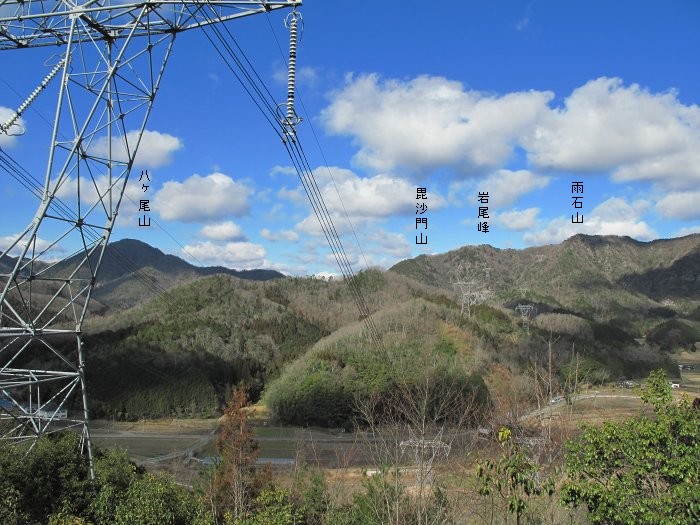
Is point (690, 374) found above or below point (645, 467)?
below

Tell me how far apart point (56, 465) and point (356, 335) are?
182 feet

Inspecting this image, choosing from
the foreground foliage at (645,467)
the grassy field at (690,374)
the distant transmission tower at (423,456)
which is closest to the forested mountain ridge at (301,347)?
the grassy field at (690,374)

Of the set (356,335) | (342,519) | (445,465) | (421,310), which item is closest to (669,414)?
(342,519)

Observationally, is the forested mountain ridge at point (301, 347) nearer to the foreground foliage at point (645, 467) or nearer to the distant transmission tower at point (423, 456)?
the distant transmission tower at point (423, 456)

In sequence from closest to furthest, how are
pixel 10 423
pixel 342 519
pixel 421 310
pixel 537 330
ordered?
pixel 342 519, pixel 10 423, pixel 421 310, pixel 537 330

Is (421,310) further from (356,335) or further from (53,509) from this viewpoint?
(53,509)

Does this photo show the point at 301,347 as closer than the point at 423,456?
No

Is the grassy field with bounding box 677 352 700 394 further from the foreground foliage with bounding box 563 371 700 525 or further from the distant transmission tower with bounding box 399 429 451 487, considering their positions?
the foreground foliage with bounding box 563 371 700 525

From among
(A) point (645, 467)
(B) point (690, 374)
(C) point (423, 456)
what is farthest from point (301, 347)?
(A) point (645, 467)

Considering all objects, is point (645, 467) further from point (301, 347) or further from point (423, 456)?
point (301, 347)

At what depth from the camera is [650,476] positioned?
27.1 ft

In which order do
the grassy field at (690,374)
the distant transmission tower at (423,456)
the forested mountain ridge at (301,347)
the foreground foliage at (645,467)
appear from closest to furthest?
the foreground foliage at (645,467) → the distant transmission tower at (423,456) → the forested mountain ridge at (301,347) → the grassy field at (690,374)

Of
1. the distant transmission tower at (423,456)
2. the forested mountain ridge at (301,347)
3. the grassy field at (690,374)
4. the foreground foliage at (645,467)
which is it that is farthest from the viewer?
the grassy field at (690,374)

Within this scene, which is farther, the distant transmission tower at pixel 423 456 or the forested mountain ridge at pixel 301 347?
the forested mountain ridge at pixel 301 347
